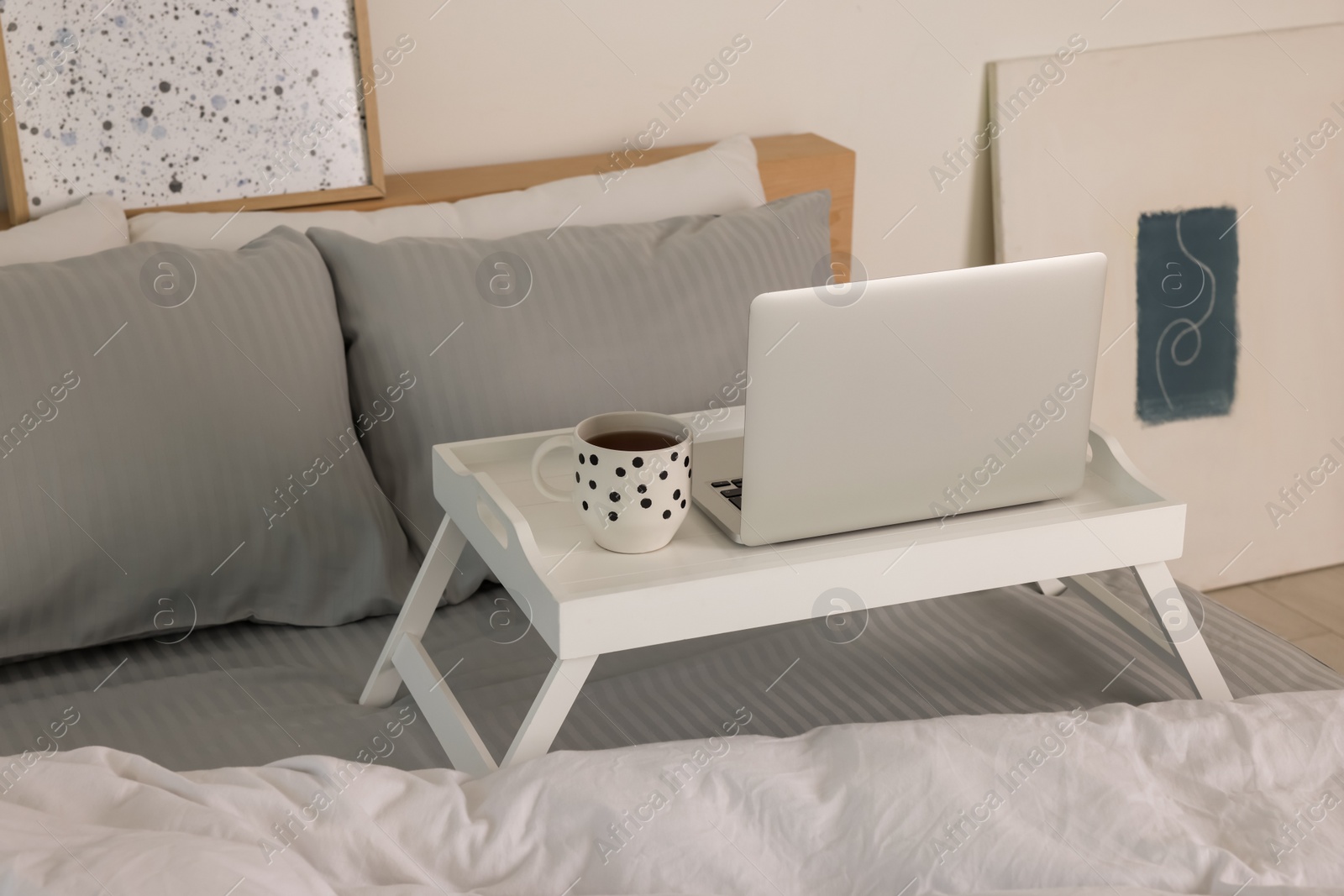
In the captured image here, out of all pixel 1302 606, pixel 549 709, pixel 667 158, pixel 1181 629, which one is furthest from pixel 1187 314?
pixel 549 709

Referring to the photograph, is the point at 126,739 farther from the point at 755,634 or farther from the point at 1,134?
the point at 1,134

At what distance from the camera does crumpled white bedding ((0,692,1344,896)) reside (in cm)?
82

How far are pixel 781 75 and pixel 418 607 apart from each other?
3.55ft

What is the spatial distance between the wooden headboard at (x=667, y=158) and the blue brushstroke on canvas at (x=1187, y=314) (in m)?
0.60

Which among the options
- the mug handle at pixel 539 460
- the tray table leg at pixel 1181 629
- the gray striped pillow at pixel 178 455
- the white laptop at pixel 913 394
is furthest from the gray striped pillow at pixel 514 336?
the tray table leg at pixel 1181 629

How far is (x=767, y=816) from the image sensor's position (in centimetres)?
86

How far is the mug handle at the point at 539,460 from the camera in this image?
1.07m

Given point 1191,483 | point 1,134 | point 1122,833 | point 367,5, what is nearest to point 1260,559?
point 1191,483

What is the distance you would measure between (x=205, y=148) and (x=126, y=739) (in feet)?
2.51

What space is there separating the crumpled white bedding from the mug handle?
0.26m

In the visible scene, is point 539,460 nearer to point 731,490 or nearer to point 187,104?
point 731,490

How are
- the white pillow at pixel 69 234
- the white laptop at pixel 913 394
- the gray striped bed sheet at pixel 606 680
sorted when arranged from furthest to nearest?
the white pillow at pixel 69 234
the gray striped bed sheet at pixel 606 680
the white laptop at pixel 913 394

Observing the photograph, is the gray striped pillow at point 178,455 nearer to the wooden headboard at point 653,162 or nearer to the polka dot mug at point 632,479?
the wooden headboard at point 653,162

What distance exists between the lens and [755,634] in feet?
4.49
